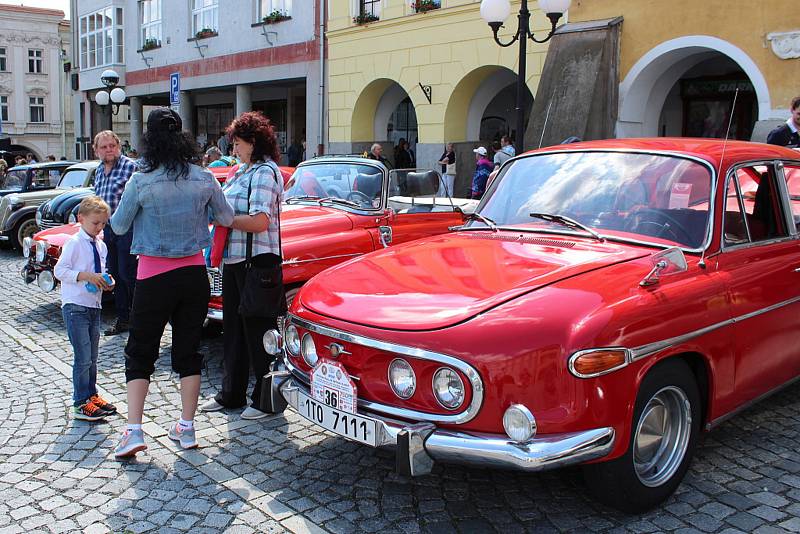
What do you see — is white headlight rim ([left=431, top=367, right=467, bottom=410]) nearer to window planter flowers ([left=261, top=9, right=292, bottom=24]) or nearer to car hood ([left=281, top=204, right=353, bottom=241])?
Answer: car hood ([left=281, top=204, right=353, bottom=241])

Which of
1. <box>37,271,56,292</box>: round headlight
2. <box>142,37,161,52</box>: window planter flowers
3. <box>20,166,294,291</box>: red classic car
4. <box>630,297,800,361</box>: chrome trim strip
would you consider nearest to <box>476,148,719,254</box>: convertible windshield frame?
<box>630,297,800,361</box>: chrome trim strip

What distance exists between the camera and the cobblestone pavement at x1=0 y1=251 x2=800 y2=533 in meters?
3.62

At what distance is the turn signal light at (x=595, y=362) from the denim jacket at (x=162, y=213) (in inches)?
89.7

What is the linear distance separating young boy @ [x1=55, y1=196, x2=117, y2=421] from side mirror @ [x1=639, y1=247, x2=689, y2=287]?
3.35 meters

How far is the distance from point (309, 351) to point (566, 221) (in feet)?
5.34

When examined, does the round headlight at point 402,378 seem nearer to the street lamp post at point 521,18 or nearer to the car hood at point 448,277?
the car hood at point 448,277

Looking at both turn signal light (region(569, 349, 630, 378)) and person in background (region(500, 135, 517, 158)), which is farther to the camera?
person in background (region(500, 135, 517, 158))

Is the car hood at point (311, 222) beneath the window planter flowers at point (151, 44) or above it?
beneath

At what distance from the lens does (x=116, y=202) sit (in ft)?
24.1

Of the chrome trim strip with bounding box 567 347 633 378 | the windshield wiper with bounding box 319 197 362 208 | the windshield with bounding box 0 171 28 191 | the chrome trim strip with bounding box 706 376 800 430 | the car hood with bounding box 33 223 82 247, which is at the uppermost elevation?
the windshield wiper with bounding box 319 197 362 208

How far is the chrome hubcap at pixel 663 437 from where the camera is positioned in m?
3.59

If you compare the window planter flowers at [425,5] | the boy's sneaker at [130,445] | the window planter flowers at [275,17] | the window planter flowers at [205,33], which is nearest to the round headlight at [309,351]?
the boy's sneaker at [130,445]

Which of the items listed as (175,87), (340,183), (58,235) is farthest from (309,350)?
(175,87)

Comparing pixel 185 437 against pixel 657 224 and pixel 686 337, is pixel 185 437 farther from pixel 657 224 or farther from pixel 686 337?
pixel 657 224
